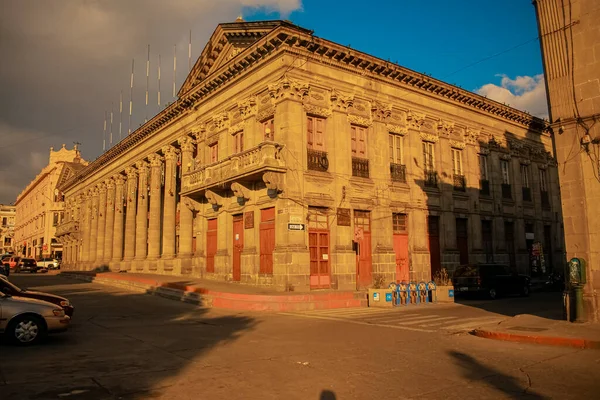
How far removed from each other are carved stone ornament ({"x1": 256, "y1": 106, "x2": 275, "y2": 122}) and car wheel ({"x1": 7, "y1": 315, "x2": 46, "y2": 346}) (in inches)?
651

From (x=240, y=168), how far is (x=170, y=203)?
44.9ft

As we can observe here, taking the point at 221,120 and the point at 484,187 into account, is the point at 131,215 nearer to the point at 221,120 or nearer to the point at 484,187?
the point at 221,120

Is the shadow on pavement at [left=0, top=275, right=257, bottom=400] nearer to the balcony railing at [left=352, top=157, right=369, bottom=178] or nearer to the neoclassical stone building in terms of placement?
the neoclassical stone building

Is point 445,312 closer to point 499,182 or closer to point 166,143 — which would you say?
point 499,182

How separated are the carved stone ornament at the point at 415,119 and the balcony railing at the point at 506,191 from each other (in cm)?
1030

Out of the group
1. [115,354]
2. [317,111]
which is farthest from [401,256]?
[115,354]

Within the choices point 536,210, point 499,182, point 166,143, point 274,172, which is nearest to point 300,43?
point 274,172

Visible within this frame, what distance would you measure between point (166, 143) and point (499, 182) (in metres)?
26.0

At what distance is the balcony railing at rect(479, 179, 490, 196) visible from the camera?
1323 inches

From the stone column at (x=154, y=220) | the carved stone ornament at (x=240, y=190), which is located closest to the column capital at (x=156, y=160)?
the stone column at (x=154, y=220)

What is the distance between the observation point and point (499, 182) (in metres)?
34.9

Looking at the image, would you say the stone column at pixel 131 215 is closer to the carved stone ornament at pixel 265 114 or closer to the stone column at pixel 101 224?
the stone column at pixel 101 224

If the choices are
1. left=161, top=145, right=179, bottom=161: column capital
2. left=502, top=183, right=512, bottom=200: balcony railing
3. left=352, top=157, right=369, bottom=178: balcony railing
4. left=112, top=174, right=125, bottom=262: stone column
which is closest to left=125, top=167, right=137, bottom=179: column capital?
left=112, top=174, right=125, bottom=262: stone column

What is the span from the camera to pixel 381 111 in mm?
27484
